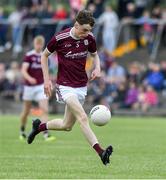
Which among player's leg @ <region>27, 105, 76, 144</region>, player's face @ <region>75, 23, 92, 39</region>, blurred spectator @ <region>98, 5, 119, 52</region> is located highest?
player's face @ <region>75, 23, 92, 39</region>

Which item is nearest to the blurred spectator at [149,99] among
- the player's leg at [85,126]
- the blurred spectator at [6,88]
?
the blurred spectator at [6,88]

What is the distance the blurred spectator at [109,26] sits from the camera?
35000mm

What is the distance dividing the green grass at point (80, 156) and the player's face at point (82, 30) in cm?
215

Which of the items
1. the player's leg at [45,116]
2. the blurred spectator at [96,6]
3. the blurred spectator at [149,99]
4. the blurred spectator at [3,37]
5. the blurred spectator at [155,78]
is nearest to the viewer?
the player's leg at [45,116]

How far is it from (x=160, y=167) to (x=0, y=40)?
89.1 ft

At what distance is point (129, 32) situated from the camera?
1425 inches

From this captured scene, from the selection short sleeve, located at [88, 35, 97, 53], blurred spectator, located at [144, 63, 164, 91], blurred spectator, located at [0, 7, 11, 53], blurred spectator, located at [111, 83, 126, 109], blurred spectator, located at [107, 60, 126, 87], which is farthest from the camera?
blurred spectator, located at [0, 7, 11, 53]

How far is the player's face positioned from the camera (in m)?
13.1

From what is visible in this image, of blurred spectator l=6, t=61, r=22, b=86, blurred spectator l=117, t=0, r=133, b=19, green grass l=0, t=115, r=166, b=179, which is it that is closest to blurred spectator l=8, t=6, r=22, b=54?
blurred spectator l=6, t=61, r=22, b=86

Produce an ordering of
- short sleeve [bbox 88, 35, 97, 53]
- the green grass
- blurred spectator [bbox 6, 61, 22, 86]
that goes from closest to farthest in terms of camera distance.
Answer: the green grass
short sleeve [bbox 88, 35, 97, 53]
blurred spectator [bbox 6, 61, 22, 86]

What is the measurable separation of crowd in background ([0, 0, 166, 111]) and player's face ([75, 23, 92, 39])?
61.7 feet

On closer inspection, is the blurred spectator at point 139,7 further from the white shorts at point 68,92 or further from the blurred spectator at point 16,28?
the white shorts at point 68,92

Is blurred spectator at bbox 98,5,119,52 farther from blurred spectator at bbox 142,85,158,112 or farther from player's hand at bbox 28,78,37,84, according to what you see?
player's hand at bbox 28,78,37,84

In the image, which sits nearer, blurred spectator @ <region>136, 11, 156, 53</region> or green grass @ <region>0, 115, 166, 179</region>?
green grass @ <region>0, 115, 166, 179</region>
